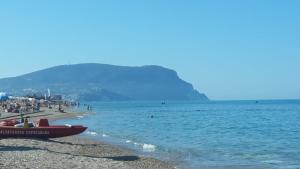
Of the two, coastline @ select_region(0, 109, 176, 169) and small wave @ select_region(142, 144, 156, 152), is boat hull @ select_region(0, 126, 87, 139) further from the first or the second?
small wave @ select_region(142, 144, 156, 152)

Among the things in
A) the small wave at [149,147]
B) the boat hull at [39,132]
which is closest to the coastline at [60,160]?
the boat hull at [39,132]

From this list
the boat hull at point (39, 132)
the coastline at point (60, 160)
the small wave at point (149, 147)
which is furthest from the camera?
the small wave at point (149, 147)

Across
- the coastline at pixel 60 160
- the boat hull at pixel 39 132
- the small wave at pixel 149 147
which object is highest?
the boat hull at pixel 39 132

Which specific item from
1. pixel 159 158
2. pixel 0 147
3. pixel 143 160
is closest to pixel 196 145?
pixel 159 158

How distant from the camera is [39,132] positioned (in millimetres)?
30250

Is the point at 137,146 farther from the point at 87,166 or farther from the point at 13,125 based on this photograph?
the point at 87,166

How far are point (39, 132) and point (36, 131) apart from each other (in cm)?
21

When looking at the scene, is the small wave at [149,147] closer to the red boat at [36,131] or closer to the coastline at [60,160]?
the coastline at [60,160]

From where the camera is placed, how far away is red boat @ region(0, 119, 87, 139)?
1153 inches

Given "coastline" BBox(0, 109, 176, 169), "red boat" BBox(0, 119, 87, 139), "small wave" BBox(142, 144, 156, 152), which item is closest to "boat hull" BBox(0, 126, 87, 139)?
"red boat" BBox(0, 119, 87, 139)

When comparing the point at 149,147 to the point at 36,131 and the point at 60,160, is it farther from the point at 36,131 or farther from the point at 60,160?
the point at 60,160

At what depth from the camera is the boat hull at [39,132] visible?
29.2 metres

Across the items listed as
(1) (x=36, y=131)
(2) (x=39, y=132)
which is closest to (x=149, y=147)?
(2) (x=39, y=132)

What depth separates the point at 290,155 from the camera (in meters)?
27.9
